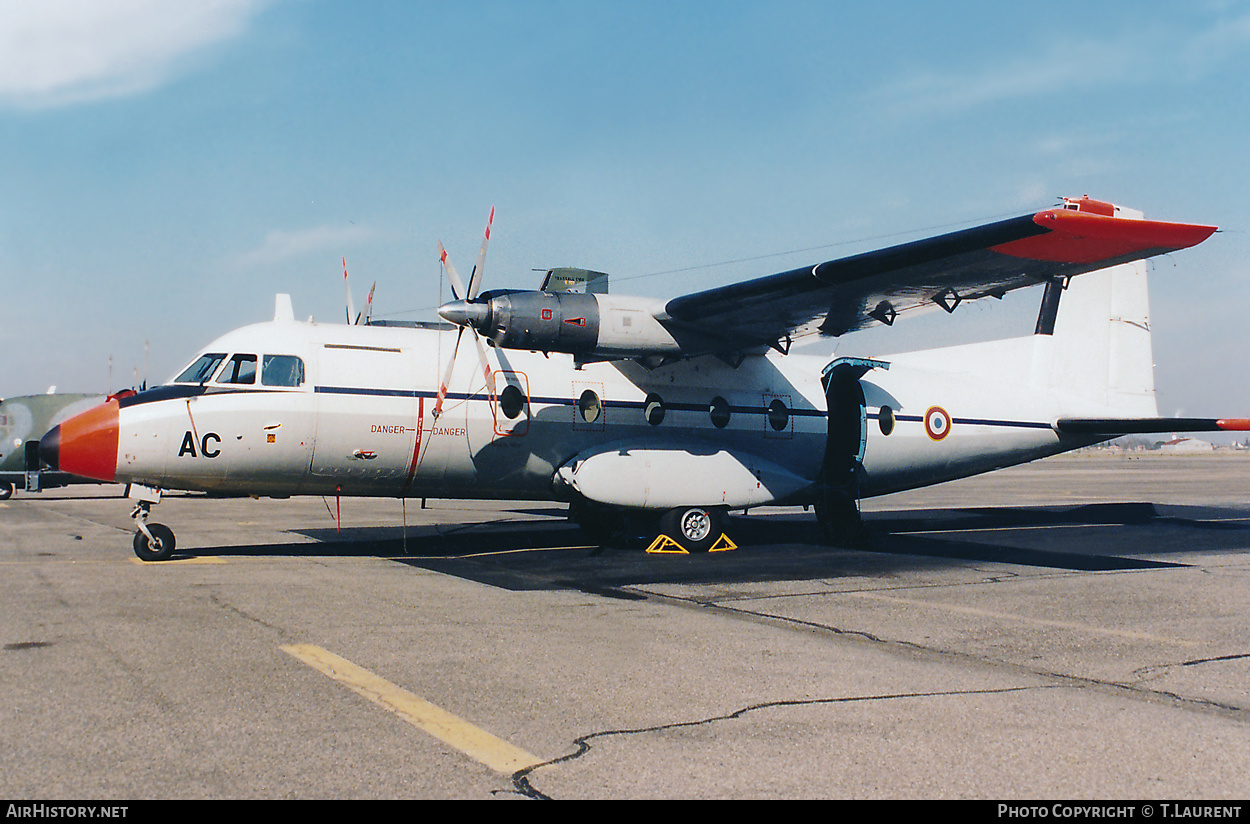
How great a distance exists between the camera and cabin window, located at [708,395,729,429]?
16125 millimetres

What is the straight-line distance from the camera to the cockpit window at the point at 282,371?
13.6 metres

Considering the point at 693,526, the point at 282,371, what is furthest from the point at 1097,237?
the point at 282,371

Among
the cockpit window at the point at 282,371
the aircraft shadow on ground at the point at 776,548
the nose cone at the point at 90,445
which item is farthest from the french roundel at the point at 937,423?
the nose cone at the point at 90,445

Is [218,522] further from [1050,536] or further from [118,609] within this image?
[1050,536]

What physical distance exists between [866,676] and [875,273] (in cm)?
732

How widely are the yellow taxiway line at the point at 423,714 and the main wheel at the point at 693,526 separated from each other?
8.47m

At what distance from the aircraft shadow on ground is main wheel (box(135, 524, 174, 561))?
1.52m

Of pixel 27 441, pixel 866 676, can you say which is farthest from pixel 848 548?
pixel 27 441

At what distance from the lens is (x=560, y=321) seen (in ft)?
43.9

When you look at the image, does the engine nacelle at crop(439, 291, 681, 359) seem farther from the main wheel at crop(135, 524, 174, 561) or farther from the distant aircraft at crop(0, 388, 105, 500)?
the distant aircraft at crop(0, 388, 105, 500)

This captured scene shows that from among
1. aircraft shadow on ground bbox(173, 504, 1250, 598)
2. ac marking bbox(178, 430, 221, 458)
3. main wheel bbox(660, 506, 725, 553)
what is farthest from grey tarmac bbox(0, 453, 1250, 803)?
ac marking bbox(178, 430, 221, 458)

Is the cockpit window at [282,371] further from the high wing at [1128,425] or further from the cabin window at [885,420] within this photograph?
the high wing at [1128,425]

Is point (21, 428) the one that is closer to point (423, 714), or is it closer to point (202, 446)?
point (202, 446)

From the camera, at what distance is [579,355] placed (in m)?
13.9
